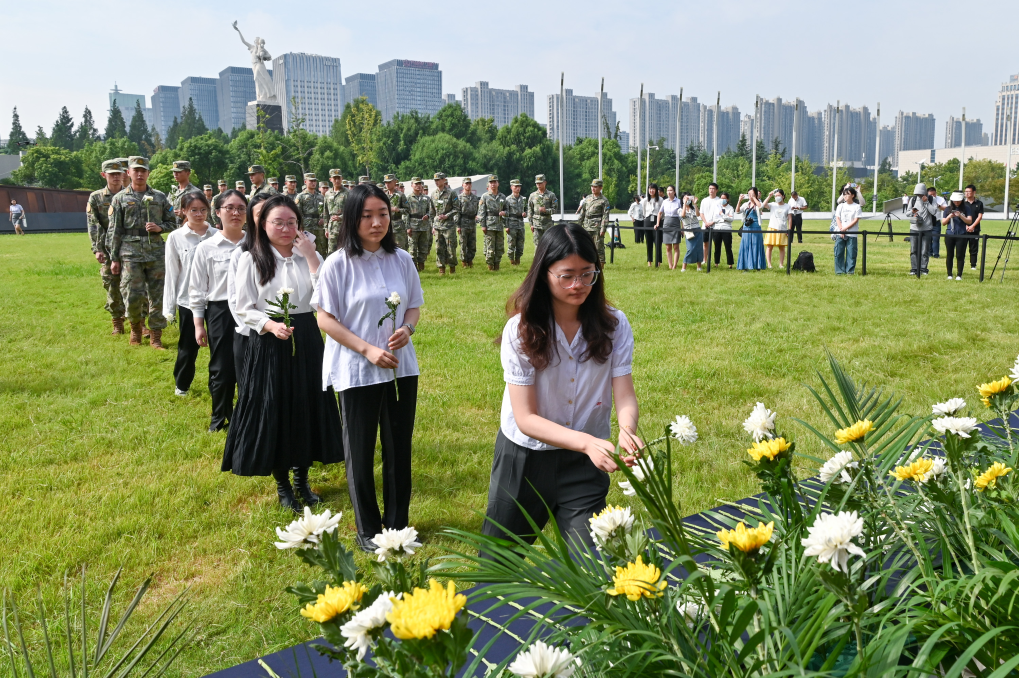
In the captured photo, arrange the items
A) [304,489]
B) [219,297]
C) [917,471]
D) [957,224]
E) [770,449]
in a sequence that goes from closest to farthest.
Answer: [770,449] < [917,471] < [304,489] < [219,297] < [957,224]

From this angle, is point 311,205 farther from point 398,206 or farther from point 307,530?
point 307,530

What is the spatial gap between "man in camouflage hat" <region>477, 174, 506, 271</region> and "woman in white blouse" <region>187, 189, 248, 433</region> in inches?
422

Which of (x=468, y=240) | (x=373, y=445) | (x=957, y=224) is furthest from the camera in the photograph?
(x=468, y=240)

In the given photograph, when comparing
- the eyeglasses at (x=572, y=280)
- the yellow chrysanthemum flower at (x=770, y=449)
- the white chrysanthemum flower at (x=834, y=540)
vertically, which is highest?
the eyeglasses at (x=572, y=280)

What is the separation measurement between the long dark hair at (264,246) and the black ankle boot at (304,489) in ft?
3.69

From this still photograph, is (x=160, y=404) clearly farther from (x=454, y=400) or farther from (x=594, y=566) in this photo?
(x=594, y=566)

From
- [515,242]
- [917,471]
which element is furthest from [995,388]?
[515,242]

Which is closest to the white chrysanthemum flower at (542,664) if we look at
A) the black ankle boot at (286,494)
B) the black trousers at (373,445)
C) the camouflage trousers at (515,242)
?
the black trousers at (373,445)

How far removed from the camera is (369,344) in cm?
369

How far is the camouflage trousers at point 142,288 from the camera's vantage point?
28.5 ft

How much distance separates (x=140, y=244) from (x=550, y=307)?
286 inches

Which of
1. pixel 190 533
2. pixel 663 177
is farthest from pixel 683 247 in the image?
pixel 663 177

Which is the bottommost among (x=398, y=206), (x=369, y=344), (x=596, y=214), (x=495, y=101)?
(x=369, y=344)

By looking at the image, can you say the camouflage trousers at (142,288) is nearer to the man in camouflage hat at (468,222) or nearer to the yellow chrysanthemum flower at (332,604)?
the yellow chrysanthemum flower at (332,604)
